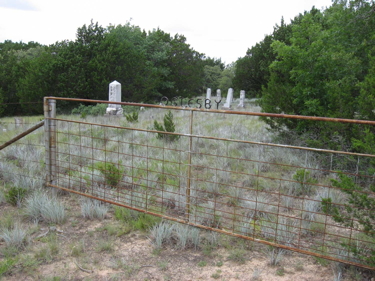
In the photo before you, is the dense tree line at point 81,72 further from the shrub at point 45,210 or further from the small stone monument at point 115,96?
the shrub at point 45,210

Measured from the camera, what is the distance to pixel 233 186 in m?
4.44

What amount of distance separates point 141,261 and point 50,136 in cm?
238

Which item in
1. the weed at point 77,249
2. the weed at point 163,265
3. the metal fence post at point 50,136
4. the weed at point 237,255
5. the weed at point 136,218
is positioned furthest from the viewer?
the metal fence post at point 50,136

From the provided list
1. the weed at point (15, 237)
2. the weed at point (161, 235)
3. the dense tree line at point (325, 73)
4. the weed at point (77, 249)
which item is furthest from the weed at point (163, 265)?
the dense tree line at point (325, 73)

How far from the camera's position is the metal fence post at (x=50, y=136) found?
Result: 191 inches

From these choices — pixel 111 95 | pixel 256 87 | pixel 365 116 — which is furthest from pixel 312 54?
pixel 256 87

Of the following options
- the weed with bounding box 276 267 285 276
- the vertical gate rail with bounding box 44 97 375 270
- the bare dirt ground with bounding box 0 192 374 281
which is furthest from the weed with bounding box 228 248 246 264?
the weed with bounding box 276 267 285 276

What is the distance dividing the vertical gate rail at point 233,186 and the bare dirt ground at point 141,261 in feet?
0.63

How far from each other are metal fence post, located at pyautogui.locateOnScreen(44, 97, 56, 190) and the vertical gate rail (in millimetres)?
13

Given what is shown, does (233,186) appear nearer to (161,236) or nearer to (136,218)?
(161,236)

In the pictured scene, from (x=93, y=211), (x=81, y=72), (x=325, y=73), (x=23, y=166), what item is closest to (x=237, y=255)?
(x=93, y=211)

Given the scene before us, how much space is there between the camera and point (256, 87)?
29.9 metres

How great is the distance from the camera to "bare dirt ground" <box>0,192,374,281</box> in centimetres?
324

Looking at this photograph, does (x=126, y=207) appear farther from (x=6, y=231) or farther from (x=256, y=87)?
(x=256, y=87)
